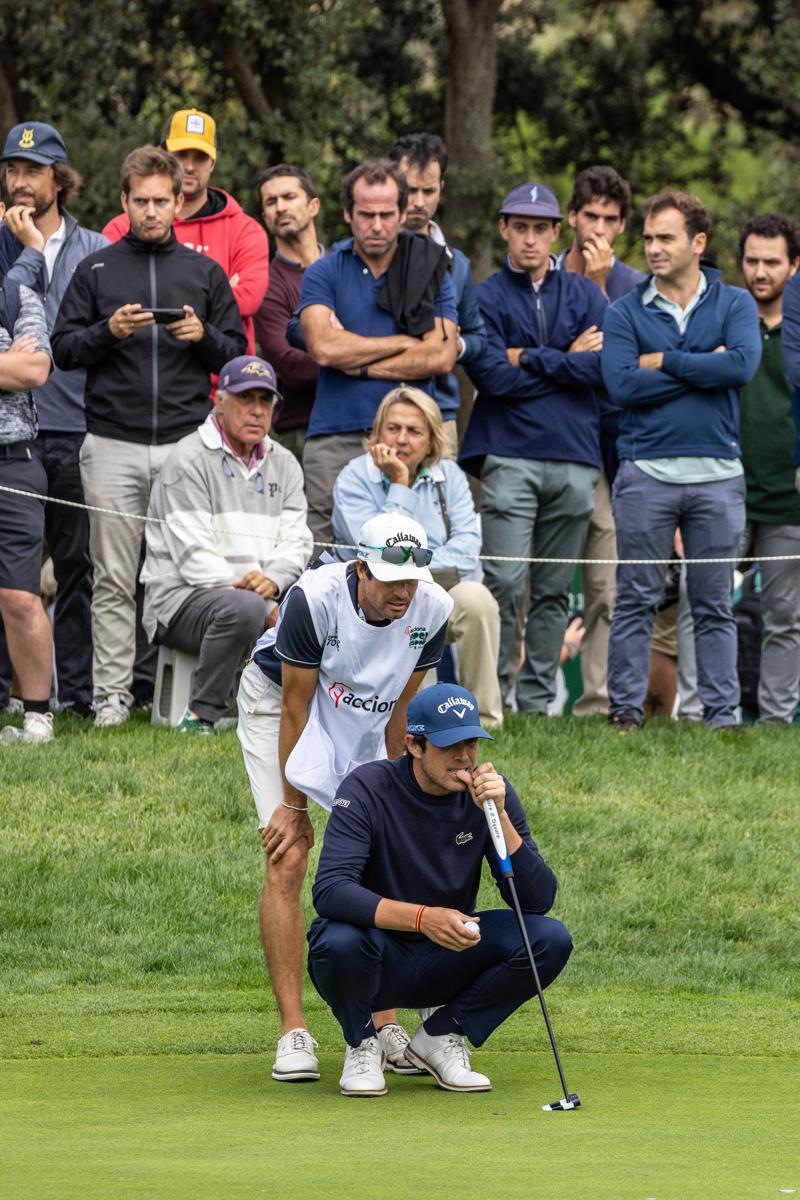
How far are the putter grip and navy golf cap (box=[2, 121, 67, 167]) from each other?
19.2ft

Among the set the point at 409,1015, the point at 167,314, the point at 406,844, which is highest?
the point at 167,314

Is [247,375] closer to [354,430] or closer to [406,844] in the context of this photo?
[354,430]

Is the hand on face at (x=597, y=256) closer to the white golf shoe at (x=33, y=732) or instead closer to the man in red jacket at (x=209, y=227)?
the man in red jacket at (x=209, y=227)

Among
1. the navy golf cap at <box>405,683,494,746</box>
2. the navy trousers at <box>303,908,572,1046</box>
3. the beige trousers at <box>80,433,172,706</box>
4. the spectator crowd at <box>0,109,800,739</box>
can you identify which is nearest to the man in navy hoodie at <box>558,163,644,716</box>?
the spectator crowd at <box>0,109,800,739</box>

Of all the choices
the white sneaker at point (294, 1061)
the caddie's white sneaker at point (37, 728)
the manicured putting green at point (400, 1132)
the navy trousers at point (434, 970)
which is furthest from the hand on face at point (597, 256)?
the white sneaker at point (294, 1061)

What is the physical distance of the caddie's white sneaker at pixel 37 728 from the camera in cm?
1026

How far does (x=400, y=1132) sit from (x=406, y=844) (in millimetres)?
999

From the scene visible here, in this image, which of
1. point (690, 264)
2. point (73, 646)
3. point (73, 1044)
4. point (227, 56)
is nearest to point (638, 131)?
point (227, 56)

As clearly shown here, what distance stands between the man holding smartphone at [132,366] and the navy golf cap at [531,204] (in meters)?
1.75

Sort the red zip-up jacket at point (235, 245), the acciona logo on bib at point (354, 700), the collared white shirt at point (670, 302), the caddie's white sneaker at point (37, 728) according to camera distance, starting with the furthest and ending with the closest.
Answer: the red zip-up jacket at point (235, 245) < the collared white shirt at point (670, 302) < the caddie's white sneaker at point (37, 728) < the acciona logo on bib at point (354, 700)

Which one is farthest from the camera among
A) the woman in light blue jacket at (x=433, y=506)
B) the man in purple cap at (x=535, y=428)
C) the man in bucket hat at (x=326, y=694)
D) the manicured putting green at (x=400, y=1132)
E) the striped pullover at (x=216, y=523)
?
the man in purple cap at (x=535, y=428)

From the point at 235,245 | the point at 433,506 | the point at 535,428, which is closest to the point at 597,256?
the point at 535,428

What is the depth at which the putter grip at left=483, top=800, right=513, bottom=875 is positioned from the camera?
20.7ft

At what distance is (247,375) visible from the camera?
10.4 meters
